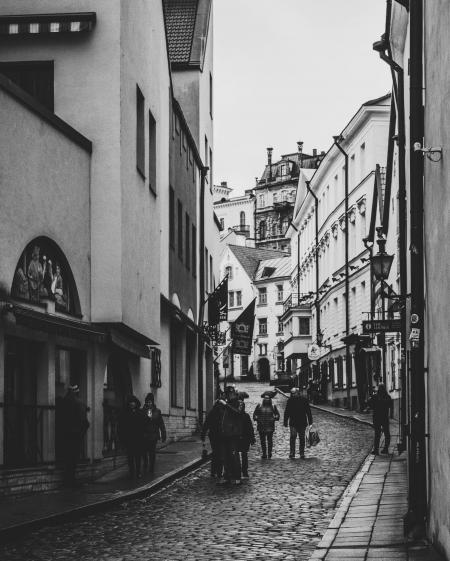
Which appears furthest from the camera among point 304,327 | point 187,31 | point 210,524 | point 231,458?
point 304,327

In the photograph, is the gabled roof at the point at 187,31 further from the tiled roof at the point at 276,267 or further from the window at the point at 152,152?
the tiled roof at the point at 276,267

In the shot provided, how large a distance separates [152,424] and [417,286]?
10.4 m

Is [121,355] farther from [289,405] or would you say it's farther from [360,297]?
[360,297]

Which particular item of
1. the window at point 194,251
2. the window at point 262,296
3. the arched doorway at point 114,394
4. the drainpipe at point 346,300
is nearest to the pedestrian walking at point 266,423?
the arched doorway at point 114,394

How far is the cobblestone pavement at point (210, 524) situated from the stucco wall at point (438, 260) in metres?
1.77

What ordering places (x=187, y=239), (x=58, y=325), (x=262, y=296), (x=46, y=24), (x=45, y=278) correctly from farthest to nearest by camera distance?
(x=262, y=296) → (x=187, y=239) → (x=46, y=24) → (x=45, y=278) → (x=58, y=325)

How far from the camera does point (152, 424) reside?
21.7m

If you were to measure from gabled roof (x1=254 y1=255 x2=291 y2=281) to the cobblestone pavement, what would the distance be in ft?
293

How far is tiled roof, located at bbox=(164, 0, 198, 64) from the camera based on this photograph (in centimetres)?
4288

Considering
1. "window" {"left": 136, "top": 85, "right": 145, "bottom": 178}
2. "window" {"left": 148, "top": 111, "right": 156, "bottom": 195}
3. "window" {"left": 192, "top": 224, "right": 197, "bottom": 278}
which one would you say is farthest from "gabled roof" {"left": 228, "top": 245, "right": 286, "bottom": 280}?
"window" {"left": 136, "top": 85, "right": 145, "bottom": 178}

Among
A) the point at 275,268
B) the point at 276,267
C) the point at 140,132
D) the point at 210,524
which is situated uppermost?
the point at 276,267

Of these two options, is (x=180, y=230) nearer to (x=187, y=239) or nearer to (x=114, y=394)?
(x=187, y=239)

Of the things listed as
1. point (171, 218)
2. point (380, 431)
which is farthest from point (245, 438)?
point (171, 218)

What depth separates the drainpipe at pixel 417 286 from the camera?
12.0m
